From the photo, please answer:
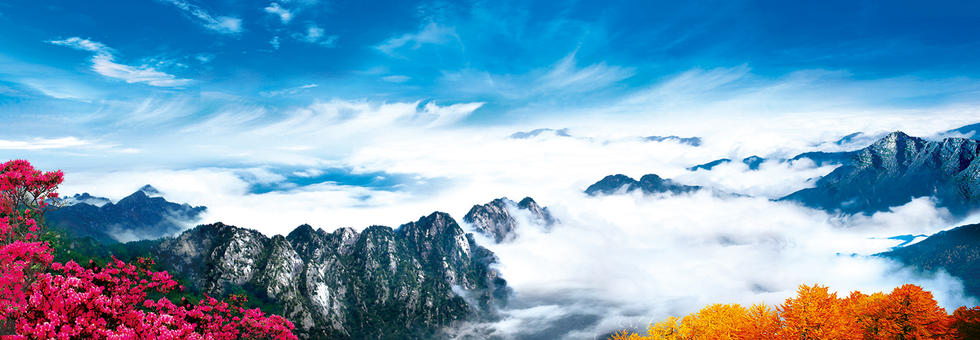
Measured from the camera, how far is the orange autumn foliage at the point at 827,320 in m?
51.1

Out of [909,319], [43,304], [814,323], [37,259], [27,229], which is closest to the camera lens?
[43,304]

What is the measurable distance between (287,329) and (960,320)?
95249 millimetres

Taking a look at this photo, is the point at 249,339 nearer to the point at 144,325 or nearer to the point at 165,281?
the point at 165,281

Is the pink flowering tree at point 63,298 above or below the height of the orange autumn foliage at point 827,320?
above

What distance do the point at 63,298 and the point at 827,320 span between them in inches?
2688

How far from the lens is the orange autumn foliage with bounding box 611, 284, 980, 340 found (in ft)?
168

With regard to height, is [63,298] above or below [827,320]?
above

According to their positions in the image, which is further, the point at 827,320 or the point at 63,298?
the point at 827,320

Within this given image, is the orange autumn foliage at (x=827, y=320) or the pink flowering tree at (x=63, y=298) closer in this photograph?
the pink flowering tree at (x=63, y=298)

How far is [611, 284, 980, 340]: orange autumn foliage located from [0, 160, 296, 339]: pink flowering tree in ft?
149

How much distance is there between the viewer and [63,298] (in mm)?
23047

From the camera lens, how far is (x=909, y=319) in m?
63.8

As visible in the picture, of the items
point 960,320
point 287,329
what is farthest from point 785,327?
point 287,329

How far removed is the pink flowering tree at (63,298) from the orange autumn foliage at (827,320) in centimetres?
4531
